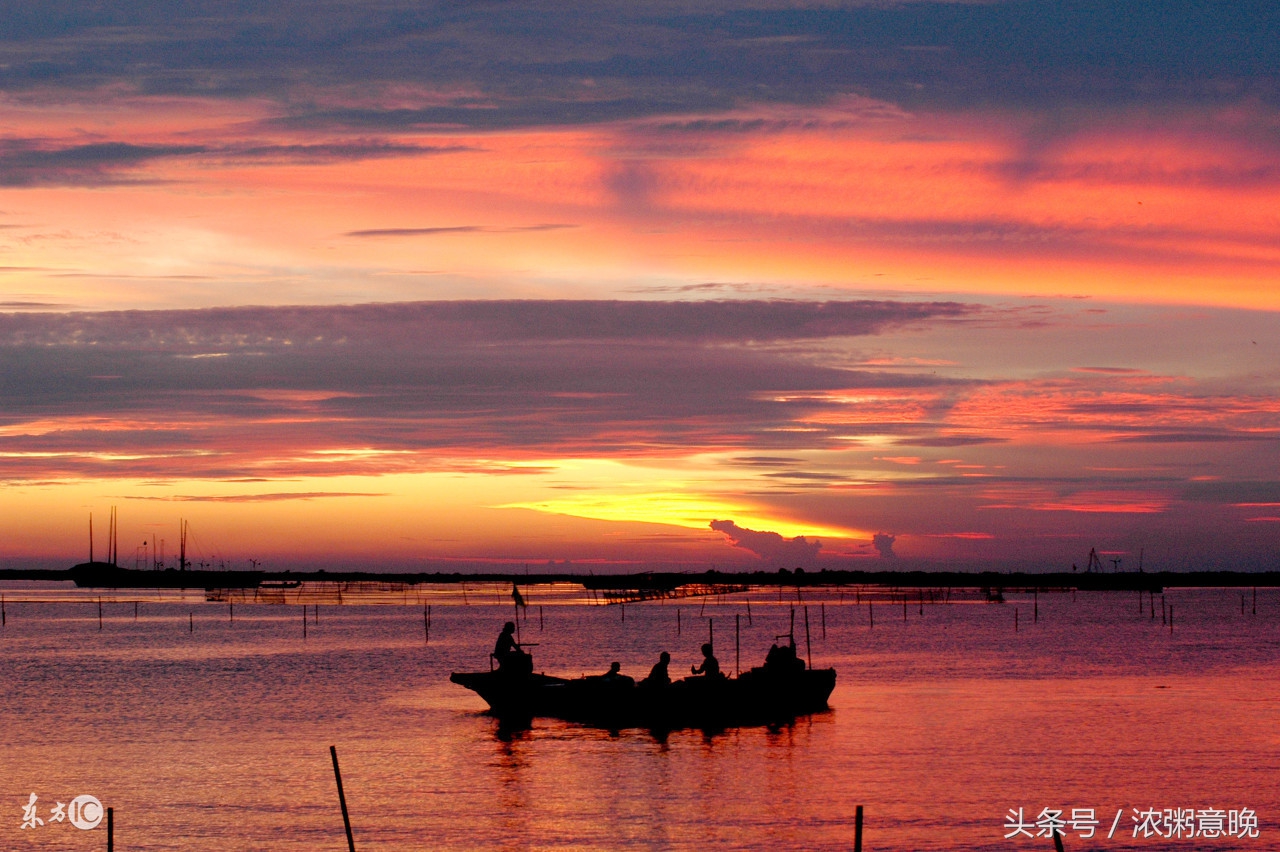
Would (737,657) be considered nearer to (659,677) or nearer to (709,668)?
(709,668)

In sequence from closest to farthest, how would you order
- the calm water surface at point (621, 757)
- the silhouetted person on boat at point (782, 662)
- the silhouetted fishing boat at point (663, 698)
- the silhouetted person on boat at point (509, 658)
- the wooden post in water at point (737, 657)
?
the calm water surface at point (621, 757)
the silhouetted fishing boat at point (663, 698)
the silhouetted person on boat at point (509, 658)
the silhouetted person on boat at point (782, 662)
the wooden post in water at point (737, 657)

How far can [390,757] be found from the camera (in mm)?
35906

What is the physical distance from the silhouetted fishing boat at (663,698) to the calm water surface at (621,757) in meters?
0.83

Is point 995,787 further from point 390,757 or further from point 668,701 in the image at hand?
point 390,757

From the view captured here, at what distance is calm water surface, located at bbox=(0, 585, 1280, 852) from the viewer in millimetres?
26438

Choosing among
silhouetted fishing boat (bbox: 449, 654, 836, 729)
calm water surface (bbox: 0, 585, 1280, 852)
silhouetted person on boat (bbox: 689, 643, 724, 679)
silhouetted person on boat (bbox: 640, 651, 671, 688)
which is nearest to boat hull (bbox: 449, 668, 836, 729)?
silhouetted fishing boat (bbox: 449, 654, 836, 729)

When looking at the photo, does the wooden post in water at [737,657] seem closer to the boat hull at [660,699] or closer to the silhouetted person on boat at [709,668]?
the silhouetted person on boat at [709,668]

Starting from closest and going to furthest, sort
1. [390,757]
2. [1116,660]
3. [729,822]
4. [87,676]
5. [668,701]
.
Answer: [729,822]
[390,757]
[668,701]
[87,676]
[1116,660]

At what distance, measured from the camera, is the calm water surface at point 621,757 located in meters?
26.4

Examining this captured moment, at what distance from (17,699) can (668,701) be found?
2764cm

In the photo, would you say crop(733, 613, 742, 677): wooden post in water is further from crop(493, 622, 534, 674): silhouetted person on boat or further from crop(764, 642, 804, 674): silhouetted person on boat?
crop(493, 622, 534, 674): silhouetted person on boat

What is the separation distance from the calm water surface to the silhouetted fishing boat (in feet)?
2.72

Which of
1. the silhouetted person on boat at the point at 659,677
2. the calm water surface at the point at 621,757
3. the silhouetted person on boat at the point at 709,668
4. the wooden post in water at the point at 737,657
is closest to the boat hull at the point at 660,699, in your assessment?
the silhouetted person on boat at the point at 659,677

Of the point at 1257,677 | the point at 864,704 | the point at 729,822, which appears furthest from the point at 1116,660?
the point at 729,822
